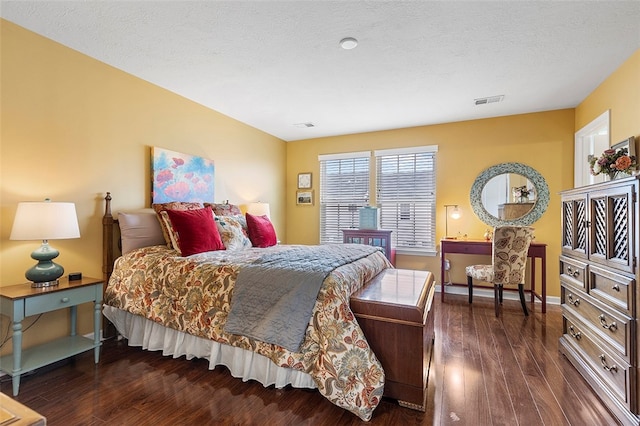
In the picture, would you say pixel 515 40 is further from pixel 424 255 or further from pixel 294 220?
pixel 294 220

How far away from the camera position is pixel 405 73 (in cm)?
294

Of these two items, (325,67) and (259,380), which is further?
(325,67)

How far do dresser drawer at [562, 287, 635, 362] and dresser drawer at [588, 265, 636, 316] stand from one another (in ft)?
0.16

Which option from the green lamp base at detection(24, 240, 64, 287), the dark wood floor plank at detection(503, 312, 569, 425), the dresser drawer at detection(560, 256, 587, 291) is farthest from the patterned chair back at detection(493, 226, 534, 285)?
the green lamp base at detection(24, 240, 64, 287)

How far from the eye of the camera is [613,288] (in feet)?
6.22

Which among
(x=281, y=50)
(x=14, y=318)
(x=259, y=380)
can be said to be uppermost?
(x=281, y=50)

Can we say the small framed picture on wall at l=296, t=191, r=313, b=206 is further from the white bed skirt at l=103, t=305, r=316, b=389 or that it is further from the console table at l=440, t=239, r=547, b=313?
the white bed skirt at l=103, t=305, r=316, b=389

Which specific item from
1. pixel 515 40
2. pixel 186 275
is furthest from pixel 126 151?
pixel 515 40

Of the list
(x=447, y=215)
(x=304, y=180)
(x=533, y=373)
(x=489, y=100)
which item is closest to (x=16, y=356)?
(x=533, y=373)

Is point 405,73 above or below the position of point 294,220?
above

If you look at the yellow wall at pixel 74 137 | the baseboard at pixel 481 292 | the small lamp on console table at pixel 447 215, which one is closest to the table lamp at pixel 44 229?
the yellow wall at pixel 74 137

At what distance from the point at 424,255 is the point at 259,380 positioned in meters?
3.28

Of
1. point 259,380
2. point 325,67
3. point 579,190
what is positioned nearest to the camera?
point 259,380

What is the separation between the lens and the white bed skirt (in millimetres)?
2004
